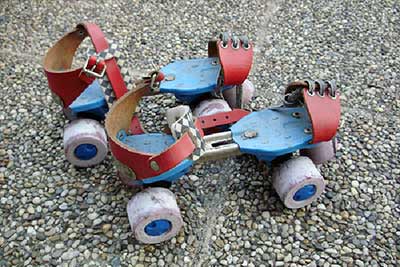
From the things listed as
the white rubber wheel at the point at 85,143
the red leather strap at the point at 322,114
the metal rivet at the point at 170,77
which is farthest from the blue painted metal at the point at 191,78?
the red leather strap at the point at 322,114

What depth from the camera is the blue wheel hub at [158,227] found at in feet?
4.08

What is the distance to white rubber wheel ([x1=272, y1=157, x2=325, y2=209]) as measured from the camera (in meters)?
1.29

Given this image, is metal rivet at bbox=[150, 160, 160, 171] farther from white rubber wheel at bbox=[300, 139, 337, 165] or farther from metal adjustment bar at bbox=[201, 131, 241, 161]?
white rubber wheel at bbox=[300, 139, 337, 165]

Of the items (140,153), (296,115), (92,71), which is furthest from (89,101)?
(296,115)

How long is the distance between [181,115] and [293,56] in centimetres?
78

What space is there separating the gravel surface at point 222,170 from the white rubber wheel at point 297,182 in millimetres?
59

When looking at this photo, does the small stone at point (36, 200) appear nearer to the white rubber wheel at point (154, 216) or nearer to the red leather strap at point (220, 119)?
the white rubber wheel at point (154, 216)

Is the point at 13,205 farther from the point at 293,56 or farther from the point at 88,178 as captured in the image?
the point at 293,56

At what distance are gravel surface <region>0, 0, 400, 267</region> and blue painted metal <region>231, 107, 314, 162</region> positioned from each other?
0.54 ft

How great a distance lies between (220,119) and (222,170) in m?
0.17

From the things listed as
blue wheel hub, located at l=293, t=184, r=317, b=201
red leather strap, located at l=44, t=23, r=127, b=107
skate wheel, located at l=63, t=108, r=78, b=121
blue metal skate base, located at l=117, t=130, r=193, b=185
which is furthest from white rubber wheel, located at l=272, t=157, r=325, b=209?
skate wheel, located at l=63, t=108, r=78, b=121

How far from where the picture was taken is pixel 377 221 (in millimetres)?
1380

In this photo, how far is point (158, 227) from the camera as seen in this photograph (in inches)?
49.3

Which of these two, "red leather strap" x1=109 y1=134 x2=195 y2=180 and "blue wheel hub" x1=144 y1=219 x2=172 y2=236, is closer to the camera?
"red leather strap" x1=109 y1=134 x2=195 y2=180
